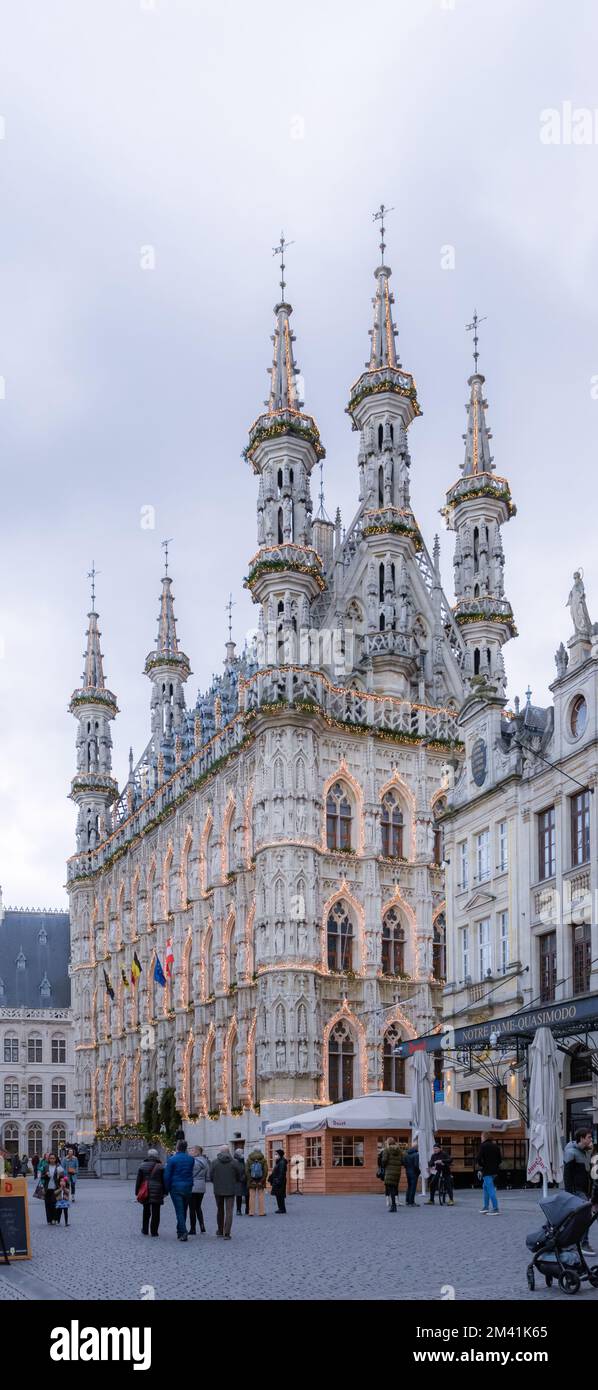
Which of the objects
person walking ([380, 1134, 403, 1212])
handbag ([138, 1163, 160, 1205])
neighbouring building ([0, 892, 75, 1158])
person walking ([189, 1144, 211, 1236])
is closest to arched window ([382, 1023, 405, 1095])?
person walking ([380, 1134, 403, 1212])

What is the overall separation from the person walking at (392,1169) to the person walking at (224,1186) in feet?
23.6

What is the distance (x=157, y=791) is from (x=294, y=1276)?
54.8 metres

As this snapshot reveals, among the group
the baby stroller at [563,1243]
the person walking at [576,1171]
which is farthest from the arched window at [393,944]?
the baby stroller at [563,1243]

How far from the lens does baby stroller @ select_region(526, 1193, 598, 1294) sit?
15141mm

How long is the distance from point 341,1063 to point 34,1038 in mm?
54104

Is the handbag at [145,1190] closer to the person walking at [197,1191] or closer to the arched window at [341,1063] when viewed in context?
the person walking at [197,1191]

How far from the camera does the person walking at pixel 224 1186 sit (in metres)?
23.9

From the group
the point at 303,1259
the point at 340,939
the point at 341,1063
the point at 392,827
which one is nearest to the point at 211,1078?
the point at 341,1063

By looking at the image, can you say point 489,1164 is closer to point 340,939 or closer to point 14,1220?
point 14,1220

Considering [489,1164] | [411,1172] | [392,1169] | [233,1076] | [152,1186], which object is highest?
[152,1186]

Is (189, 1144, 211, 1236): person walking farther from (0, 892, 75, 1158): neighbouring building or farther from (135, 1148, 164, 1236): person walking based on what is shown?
(0, 892, 75, 1158): neighbouring building

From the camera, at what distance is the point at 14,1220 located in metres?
A: 21.2

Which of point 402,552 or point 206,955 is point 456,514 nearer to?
point 402,552
